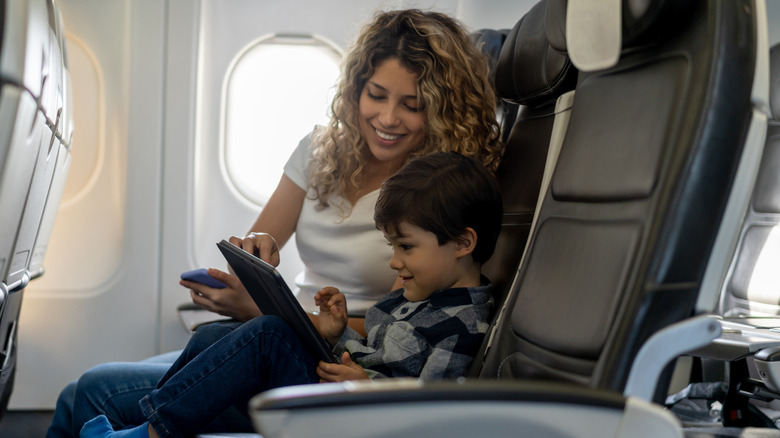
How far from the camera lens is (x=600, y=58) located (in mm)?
1062

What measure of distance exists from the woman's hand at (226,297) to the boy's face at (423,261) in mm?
486

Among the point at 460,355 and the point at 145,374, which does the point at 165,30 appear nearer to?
the point at 145,374

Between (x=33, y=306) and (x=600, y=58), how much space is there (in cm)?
242

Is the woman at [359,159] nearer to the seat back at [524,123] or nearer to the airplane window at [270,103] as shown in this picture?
the seat back at [524,123]

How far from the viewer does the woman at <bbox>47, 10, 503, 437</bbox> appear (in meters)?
1.60

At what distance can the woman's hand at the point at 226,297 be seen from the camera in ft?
5.47

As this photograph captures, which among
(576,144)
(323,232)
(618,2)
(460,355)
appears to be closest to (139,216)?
(323,232)

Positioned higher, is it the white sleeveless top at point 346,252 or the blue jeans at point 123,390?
the white sleeveless top at point 346,252

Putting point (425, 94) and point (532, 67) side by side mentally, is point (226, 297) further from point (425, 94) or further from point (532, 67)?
point (532, 67)

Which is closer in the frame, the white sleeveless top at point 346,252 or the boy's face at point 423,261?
the boy's face at point 423,261

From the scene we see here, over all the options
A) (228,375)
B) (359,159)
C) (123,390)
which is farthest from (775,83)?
(123,390)

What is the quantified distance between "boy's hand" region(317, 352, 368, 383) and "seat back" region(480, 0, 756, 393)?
265mm

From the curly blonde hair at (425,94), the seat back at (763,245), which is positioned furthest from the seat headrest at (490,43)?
the seat back at (763,245)

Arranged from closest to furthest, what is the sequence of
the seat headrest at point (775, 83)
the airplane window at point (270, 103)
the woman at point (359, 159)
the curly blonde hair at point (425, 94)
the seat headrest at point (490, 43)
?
the woman at point (359, 159)
the curly blonde hair at point (425, 94)
the seat headrest at point (490, 43)
the seat headrest at point (775, 83)
the airplane window at point (270, 103)
